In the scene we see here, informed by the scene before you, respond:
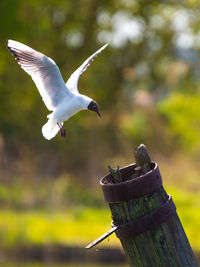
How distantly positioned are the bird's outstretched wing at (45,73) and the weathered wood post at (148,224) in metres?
1.99

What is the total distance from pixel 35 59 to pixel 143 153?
→ 207 centimetres

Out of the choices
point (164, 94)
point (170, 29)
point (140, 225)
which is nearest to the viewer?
point (140, 225)

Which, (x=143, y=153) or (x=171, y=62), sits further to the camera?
(x=171, y=62)

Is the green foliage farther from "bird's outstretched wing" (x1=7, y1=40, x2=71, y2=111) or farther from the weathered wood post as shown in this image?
the weathered wood post

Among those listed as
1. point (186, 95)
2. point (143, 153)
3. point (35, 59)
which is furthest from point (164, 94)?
point (143, 153)

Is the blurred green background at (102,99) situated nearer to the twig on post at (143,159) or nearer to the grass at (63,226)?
the grass at (63,226)

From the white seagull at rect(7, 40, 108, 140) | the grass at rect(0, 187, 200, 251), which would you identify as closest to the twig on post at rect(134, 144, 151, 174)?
the white seagull at rect(7, 40, 108, 140)

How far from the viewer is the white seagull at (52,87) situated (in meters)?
3.66

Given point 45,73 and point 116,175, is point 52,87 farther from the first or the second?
point 116,175

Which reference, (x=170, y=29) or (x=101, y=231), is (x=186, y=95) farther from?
(x=101, y=231)

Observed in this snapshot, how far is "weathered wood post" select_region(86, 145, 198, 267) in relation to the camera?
1.81m

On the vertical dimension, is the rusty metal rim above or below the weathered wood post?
above

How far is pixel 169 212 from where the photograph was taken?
6.04ft

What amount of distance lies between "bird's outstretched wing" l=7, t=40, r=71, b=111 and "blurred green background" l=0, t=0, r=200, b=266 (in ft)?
25.2
